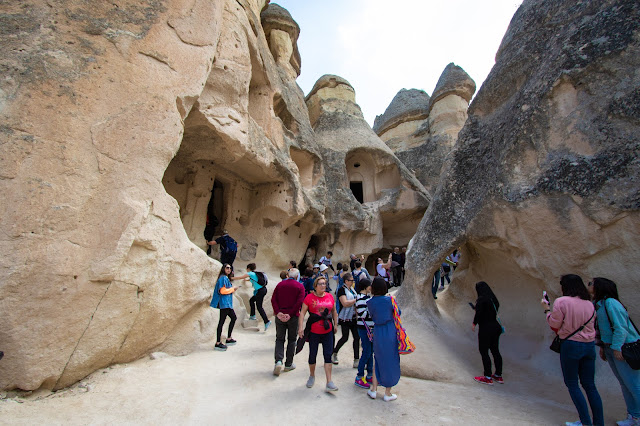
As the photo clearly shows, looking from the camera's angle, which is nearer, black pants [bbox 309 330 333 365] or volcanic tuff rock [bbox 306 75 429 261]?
black pants [bbox 309 330 333 365]

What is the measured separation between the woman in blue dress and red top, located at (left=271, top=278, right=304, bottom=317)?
0.83 meters

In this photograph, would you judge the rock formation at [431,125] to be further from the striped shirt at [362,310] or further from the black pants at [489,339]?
the striped shirt at [362,310]

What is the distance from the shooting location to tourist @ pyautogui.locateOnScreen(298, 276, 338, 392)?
3.07 meters

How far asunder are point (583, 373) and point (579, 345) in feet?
0.73

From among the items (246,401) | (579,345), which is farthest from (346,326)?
(579,345)

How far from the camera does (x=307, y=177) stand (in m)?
9.74

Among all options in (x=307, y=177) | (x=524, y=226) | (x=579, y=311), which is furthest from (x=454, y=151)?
(x=307, y=177)

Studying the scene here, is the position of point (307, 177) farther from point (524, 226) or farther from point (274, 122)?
point (524, 226)

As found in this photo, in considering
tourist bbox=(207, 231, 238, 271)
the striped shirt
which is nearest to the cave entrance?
A: tourist bbox=(207, 231, 238, 271)

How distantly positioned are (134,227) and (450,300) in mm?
5665

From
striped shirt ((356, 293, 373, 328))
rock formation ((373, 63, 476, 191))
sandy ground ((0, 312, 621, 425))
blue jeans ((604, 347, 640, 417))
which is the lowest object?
sandy ground ((0, 312, 621, 425))

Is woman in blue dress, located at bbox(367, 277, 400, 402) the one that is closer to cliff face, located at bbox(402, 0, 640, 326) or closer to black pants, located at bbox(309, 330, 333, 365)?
black pants, located at bbox(309, 330, 333, 365)

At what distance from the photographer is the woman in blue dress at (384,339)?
285cm

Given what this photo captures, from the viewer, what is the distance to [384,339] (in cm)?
286
